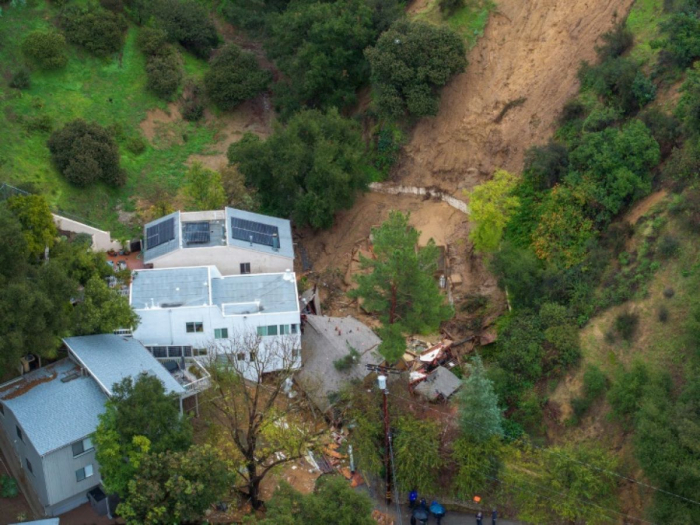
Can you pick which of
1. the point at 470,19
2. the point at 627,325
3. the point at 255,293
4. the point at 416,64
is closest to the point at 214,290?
the point at 255,293

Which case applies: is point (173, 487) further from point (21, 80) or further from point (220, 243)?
point (21, 80)

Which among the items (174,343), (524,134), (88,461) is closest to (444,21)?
(524,134)

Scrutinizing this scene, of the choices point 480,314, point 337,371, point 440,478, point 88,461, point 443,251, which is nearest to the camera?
point 88,461

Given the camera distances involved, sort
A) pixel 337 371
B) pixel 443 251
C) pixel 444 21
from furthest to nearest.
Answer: pixel 444 21
pixel 443 251
pixel 337 371

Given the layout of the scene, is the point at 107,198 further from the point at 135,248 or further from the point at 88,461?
the point at 88,461

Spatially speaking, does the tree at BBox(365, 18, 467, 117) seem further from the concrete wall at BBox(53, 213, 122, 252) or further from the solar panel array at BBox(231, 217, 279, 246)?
the concrete wall at BBox(53, 213, 122, 252)
